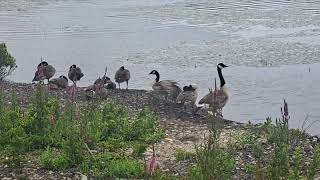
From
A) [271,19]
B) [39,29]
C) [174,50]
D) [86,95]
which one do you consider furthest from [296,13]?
[86,95]

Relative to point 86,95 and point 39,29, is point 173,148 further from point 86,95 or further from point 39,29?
point 39,29

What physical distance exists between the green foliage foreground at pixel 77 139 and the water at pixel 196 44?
4.65 m

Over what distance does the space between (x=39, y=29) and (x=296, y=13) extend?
12952mm

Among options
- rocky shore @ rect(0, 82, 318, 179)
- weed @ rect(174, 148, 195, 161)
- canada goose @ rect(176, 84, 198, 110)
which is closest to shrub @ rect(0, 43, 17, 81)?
rocky shore @ rect(0, 82, 318, 179)

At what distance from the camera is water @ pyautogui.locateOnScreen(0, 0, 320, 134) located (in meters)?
17.2

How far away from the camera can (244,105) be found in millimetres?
15672

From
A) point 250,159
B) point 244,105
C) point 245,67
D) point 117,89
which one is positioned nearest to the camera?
point 250,159

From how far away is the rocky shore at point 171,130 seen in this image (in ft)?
27.8

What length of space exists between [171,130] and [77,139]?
387 centimetres

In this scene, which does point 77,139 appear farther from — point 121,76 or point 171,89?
point 121,76

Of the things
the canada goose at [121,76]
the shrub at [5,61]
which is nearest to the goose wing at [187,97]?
the canada goose at [121,76]

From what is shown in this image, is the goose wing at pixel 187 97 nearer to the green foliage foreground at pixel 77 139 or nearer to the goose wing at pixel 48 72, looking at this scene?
the green foliage foreground at pixel 77 139

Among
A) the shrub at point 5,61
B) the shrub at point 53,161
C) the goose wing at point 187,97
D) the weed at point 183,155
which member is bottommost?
the weed at point 183,155

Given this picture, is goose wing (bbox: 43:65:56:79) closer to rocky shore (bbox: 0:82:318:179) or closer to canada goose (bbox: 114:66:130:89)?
rocky shore (bbox: 0:82:318:179)
